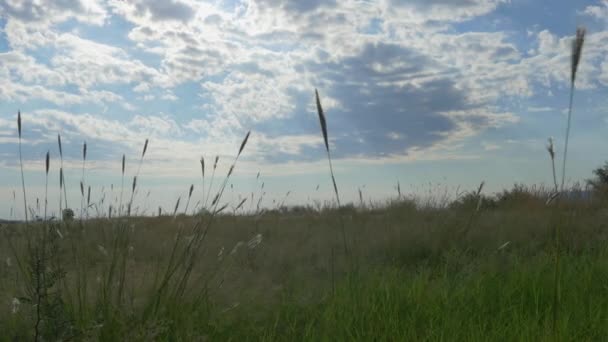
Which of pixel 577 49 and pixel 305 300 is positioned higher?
pixel 577 49

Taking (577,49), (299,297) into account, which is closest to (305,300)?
(299,297)

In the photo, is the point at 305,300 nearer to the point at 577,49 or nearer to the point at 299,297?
the point at 299,297

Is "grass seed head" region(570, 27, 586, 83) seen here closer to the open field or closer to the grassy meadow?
the grassy meadow

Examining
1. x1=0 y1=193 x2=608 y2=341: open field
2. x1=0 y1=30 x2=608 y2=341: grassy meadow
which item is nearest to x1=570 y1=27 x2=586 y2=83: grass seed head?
x1=0 y1=30 x2=608 y2=341: grassy meadow

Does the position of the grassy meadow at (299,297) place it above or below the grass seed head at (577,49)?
below

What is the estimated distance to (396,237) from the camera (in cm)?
669

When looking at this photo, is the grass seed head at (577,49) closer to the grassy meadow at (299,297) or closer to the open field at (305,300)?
the grassy meadow at (299,297)

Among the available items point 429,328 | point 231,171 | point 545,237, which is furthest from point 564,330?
point 545,237

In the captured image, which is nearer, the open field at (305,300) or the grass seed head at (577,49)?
the grass seed head at (577,49)

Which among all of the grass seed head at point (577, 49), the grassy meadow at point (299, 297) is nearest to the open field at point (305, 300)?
the grassy meadow at point (299, 297)

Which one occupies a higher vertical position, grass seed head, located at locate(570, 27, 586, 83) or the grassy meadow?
grass seed head, located at locate(570, 27, 586, 83)

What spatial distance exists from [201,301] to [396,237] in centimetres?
357

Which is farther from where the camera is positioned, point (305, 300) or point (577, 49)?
point (305, 300)

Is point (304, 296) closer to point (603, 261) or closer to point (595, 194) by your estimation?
point (603, 261)
